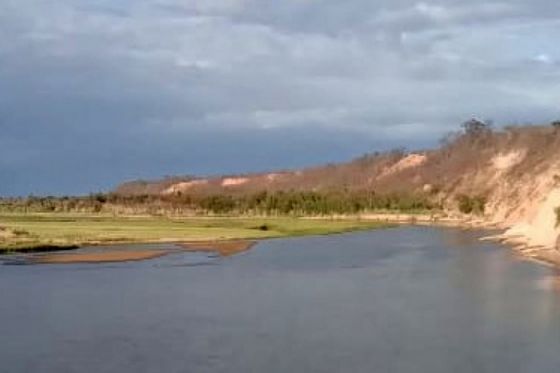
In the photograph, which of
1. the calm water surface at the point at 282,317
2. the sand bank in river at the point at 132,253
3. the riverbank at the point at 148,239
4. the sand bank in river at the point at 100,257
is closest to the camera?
the calm water surface at the point at 282,317

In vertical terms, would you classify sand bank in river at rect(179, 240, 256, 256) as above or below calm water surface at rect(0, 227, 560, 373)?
above

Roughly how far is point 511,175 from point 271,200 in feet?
109

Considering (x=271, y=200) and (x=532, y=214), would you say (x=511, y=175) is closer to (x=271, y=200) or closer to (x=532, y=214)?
(x=271, y=200)

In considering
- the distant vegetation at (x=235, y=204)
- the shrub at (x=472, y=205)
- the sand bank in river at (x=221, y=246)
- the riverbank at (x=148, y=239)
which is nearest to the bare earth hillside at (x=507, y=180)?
the shrub at (x=472, y=205)

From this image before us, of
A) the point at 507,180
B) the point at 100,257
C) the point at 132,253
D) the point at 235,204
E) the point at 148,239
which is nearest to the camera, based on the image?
the point at 100,257

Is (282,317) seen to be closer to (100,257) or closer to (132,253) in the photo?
(100,257)

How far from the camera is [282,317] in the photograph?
29391 millimetres

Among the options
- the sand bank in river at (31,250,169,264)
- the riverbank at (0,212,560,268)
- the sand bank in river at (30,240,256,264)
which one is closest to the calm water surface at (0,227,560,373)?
the sand bank in river at (31,250,169,264)

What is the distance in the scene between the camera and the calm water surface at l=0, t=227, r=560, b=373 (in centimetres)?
2248

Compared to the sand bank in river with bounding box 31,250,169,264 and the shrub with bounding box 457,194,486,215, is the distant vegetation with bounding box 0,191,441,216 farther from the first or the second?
the sand bank in river with bounding box 31,250,169,264

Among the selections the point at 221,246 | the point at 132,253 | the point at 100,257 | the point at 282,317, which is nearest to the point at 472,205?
the point at 221,246

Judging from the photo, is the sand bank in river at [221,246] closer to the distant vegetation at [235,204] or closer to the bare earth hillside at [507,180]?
the bare earth hillside at [507,180]

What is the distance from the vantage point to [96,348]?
79.2 ft

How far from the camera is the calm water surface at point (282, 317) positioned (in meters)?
22.5
